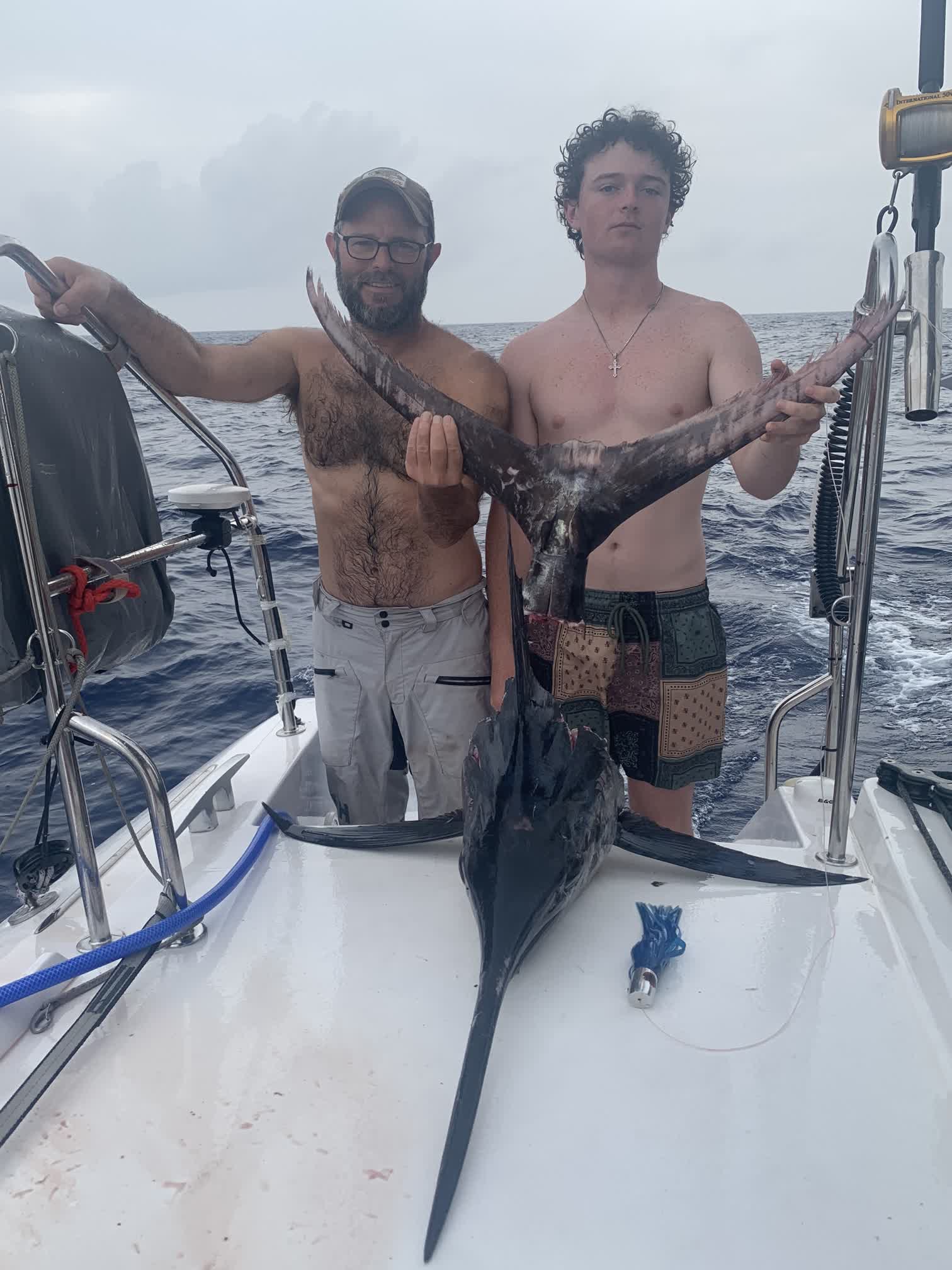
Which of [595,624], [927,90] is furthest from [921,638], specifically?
[927,90]

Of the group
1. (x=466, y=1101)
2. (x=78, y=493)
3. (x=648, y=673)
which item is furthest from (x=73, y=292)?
(x=466, y=1101)

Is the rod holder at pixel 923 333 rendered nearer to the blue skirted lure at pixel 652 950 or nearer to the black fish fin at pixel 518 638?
the black fish fin at pixel 518 638

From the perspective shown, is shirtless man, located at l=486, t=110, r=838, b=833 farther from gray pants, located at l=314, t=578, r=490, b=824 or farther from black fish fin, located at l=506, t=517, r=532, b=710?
black fish fin, located at l=506, t=517, r=532, b=710

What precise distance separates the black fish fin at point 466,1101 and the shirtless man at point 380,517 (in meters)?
1.24

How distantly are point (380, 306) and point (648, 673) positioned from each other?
1.42 m

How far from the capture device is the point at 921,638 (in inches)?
274

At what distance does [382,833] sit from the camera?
7.64 feet

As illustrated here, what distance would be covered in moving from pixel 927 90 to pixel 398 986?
7.32ft

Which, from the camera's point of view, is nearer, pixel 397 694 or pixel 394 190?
pixel 394 190

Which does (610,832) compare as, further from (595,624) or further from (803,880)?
(595,624)

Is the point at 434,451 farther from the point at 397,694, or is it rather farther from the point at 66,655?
the point at 397,694

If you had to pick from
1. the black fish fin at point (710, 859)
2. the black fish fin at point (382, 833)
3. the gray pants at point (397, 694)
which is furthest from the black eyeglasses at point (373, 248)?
the black fish fin at point (710, 859)

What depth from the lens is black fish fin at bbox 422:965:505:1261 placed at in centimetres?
132

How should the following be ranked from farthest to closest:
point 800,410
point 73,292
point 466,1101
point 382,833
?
point 382,833 → point 73,292 → point 800,410 → point 466,1101
